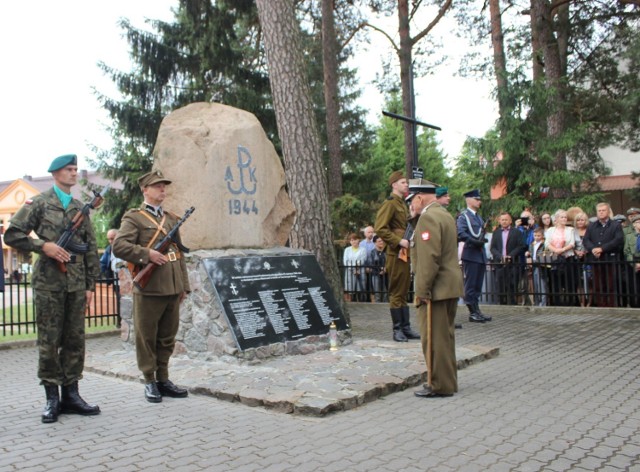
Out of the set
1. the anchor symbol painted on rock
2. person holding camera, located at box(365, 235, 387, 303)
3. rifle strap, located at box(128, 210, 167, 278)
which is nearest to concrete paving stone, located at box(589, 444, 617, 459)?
rifle strap, located at box(128, 210, 167, 278)

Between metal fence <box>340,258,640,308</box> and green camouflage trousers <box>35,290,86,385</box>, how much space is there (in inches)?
298

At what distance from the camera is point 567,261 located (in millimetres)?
11648

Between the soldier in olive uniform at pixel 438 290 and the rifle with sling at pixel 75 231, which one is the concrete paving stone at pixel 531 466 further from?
the rifle with sling at pixel 75 231

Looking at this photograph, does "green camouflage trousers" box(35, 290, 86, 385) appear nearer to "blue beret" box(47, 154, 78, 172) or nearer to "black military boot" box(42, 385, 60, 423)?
"black military boot" box(42, 385, 60, 423)

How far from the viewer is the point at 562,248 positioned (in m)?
11.8

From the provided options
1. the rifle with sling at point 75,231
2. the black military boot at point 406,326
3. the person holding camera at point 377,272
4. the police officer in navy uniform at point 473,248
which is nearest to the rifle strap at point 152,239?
the rifle with sling at point 75,231

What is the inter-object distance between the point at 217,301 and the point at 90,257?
1818 millimetres

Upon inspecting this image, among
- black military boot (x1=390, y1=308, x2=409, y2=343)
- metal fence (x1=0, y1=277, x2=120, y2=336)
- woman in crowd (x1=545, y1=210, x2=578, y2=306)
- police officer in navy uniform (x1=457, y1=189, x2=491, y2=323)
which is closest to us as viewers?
black military boot (x1=390, y1=308, x2=409, y2=343)

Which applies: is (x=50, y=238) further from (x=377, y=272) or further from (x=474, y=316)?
(x=377, y=272)

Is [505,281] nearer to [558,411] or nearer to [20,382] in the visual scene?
[558,411]

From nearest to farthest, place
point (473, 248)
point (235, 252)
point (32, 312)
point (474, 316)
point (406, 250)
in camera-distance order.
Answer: point (235, 252), point (406, 250), point (473, 248), point (474, 316), point (32, 312)

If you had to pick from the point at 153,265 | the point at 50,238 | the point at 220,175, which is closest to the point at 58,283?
the point at 50,238

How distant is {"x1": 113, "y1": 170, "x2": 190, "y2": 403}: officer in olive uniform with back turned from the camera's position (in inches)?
221

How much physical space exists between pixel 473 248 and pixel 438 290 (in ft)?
16.6
